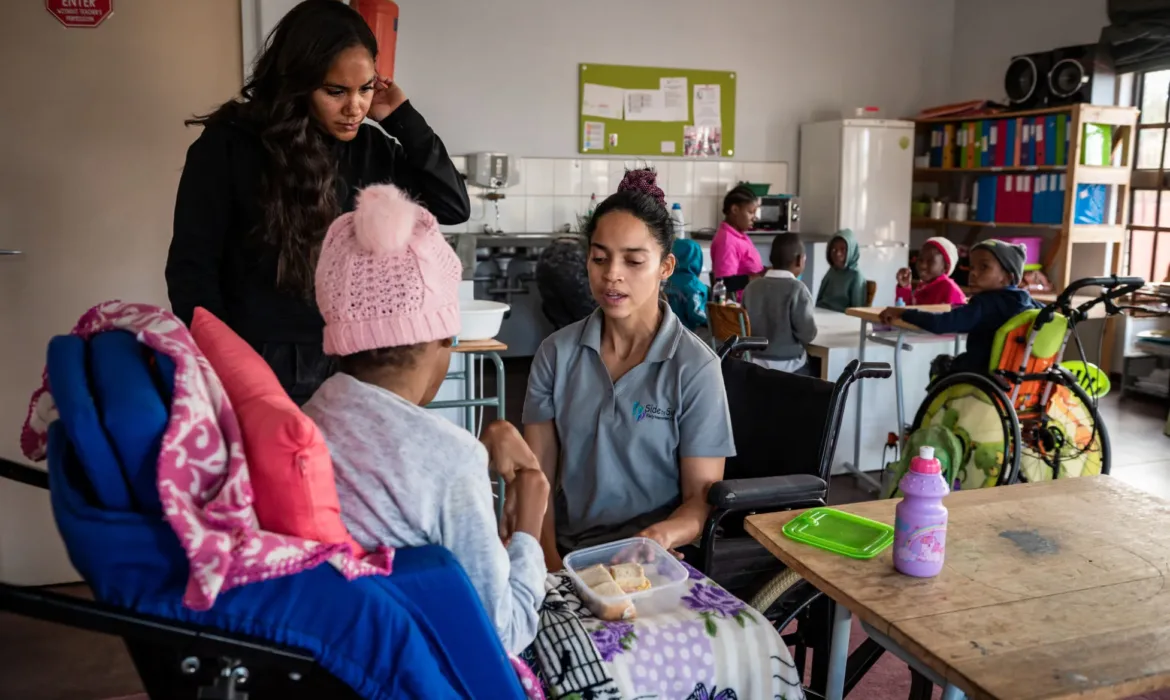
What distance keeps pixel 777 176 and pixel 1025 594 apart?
6.65m

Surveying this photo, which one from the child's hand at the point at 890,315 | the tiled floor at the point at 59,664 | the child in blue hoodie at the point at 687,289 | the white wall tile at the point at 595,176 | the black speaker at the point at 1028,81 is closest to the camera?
the tiled floor at the point at 59,664

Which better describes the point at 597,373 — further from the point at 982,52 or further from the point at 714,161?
the point at 982,52

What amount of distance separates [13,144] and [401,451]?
7.85ft

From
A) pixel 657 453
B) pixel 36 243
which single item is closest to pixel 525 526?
pixel 657 453

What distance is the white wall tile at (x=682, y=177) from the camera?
715cm

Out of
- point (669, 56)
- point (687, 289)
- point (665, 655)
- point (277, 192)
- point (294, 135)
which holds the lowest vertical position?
point (665, 655)

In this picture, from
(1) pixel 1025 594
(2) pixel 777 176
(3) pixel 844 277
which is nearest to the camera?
(1) pixel 1025 594

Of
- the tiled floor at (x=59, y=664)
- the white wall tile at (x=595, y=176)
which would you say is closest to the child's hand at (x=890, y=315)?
the tiled floor at (x=59, y=664)

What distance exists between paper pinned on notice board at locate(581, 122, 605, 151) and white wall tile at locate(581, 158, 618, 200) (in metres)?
0.09

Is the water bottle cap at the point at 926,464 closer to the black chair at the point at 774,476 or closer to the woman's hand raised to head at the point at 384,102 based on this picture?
the black chair at the point at 774,476

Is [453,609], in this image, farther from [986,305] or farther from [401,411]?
[986,305]

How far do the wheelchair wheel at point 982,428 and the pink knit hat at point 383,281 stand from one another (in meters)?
2.58

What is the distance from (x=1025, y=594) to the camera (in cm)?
116

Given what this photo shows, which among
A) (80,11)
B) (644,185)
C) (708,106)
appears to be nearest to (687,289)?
(644,185)
